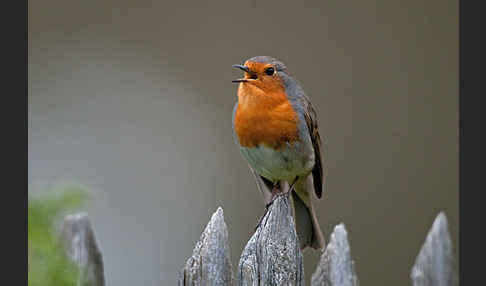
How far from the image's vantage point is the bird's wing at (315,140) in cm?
342

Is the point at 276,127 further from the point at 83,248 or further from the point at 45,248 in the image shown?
the point at 45,248

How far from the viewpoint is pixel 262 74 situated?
3.30 meters

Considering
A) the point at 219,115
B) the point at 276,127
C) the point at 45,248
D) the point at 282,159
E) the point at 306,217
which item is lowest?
the point at 306,217

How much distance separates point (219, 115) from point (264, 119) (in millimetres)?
2055

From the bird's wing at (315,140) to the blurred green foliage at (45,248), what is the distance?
1.99 m

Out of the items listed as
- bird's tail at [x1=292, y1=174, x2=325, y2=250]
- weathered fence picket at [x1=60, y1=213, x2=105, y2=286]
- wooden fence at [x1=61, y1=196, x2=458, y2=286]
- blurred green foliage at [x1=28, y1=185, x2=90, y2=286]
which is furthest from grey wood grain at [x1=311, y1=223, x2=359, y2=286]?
bird's tail at [x1=292, y1=174, x2=325, y2=250]

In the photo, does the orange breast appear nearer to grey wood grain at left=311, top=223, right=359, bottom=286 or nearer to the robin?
the robin

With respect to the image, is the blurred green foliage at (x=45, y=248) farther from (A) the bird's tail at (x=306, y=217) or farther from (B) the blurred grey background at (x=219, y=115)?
(B) the blurred grey background at (x=219, y=115)

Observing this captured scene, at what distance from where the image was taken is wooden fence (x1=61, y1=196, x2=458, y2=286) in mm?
1987

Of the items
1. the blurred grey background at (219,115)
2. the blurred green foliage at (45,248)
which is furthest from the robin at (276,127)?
the blurred green foliage at (45,248)

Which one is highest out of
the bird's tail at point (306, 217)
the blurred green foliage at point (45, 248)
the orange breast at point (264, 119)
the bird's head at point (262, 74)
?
the bird's head at point (262, 74)

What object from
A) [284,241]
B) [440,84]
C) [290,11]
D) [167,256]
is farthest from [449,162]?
[284,241]

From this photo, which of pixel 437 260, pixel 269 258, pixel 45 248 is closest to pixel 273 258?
pixel 269 258

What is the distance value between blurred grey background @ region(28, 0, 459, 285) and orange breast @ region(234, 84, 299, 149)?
142 centimetres
